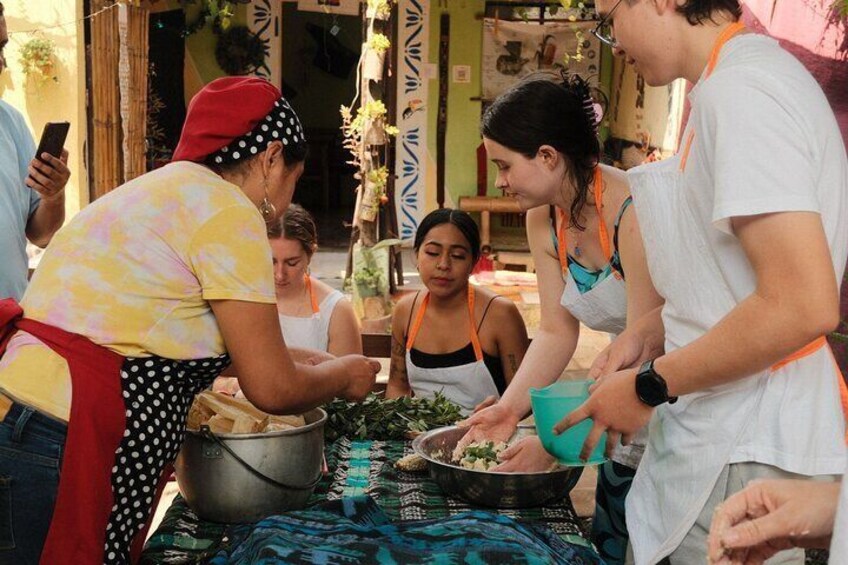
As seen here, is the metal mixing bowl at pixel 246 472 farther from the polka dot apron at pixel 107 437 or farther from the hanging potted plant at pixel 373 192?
the hanging potted plant at pixel 373 192

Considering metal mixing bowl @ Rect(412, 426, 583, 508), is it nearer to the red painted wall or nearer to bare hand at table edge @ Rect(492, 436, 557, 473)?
bare hand at table edge @ Rect(492, 436, 557, 473)

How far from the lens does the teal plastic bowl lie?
193 cm

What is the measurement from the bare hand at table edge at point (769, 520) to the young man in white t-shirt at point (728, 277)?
12.9 inches

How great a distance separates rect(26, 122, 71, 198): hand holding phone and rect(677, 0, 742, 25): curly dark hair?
1884mm

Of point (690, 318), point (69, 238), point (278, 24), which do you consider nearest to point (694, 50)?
point (690, 318)

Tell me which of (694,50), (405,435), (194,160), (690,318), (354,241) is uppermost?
(694,50)

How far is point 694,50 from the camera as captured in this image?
66.2 inches

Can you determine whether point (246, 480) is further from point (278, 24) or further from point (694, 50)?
point (278, 24)

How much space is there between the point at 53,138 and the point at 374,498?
4.64ft

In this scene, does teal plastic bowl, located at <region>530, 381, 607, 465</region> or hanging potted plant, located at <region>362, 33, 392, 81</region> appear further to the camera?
hanging potted plant, located at <region>362, 33, 392, 81</region>

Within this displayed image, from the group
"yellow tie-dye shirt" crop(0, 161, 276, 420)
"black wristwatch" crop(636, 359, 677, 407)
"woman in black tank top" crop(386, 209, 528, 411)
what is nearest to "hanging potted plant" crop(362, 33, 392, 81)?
"woman in black tank top" crop(386, 209, 528, 411)

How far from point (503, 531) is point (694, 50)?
37.6 inches

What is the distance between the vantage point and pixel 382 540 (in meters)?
1.92

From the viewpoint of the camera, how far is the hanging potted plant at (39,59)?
7.82 metres
